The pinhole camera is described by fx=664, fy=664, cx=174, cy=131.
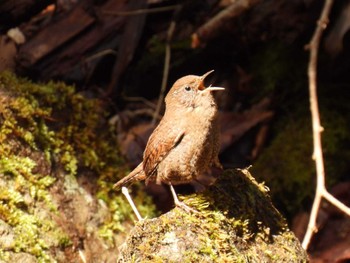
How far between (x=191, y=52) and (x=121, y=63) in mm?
709

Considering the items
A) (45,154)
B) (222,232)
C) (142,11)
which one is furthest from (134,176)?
(142,11)

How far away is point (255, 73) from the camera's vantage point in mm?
5781

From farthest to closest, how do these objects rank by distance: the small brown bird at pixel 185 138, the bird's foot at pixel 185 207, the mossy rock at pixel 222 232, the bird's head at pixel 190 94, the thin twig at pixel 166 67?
the thin twig at pixel 166 67
the bird's head at pixel 190 94
the small brown bird at pixel 185 138
the bird's foot at pixel 185 207
the mossy rock at pixel 222 232

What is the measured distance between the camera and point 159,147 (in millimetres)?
3559

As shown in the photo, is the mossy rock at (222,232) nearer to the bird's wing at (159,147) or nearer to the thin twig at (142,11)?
the bird's wing at (159,147)

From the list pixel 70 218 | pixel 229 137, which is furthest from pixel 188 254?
pixel 229 137

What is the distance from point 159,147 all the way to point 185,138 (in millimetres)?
→ 169

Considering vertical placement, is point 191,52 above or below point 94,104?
below

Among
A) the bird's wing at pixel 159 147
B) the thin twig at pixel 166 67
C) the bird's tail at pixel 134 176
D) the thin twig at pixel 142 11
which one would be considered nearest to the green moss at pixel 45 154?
the bird's tail at pixel 134 176

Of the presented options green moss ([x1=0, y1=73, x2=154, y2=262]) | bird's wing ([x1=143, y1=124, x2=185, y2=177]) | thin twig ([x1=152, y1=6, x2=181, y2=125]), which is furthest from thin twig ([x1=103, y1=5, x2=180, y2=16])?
bird's wing ([x1=143, y1=124, x2=185, y2=177])

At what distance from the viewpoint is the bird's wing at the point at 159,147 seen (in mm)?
3498

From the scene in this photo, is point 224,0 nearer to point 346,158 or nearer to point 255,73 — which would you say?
point 255,73

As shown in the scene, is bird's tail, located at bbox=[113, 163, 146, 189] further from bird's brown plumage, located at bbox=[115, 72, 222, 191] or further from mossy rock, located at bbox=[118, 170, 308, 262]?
mossy rock, located at bbox=[118, 170, 308, 262]

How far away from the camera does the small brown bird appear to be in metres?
3.45
